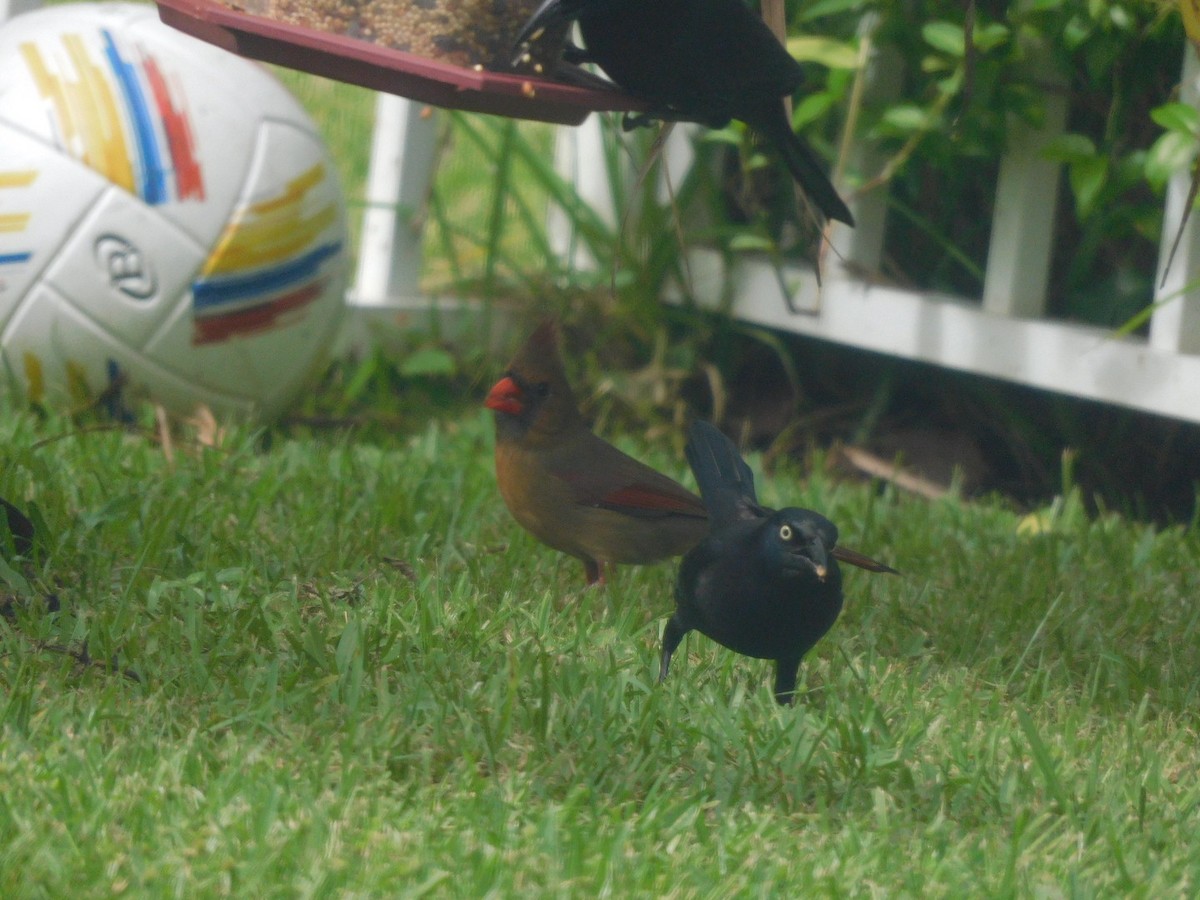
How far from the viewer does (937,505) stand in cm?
468

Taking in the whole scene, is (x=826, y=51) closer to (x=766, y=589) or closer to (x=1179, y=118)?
(x=1179, y=118)

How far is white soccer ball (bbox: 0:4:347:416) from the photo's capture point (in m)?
4.48

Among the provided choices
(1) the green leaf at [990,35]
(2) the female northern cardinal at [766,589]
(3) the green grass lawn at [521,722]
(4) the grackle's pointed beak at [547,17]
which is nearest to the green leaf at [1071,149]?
(1) the green leaf at [990,35]

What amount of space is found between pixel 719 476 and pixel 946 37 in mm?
1998

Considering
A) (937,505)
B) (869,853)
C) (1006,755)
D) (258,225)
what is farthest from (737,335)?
(869,853)

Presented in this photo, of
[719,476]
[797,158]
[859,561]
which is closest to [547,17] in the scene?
[797,158]

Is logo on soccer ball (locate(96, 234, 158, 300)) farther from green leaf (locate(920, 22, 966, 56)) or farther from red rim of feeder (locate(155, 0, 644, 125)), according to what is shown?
green leaf (locate(920, 22, 966, 56))

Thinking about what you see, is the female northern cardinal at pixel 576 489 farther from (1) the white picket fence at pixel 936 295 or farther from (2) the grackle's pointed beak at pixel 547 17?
(2) the grackle's pointed beak at pixel 547 17

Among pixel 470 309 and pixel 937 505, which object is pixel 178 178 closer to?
pixel 470 309

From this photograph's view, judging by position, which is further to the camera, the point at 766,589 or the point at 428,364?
the point at 428,364

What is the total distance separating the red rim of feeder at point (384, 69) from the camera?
2.69 m

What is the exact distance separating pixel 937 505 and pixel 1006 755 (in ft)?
6.52

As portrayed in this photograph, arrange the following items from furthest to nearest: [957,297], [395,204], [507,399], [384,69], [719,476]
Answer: [395,204] → [957,297] → [507,399] → [719,476] → [384,69]

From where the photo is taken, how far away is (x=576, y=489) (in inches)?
143
